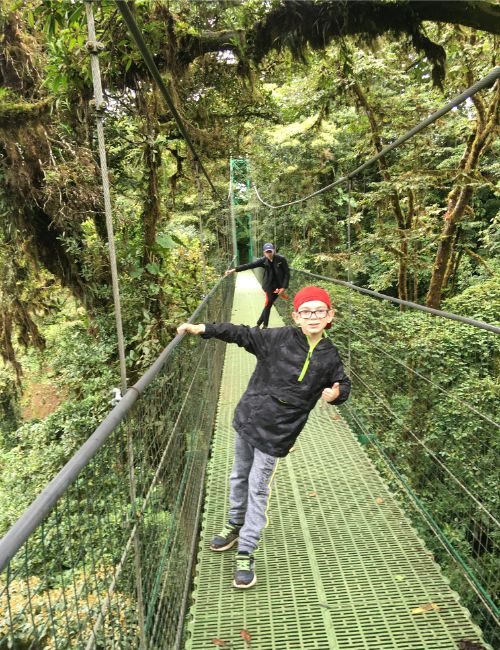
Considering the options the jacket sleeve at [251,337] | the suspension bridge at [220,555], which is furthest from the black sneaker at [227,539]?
the jacket sleeve at [251,337]

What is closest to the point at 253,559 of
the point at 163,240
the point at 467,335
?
the point at 163,240

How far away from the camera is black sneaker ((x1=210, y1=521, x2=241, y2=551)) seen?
1.79 meters

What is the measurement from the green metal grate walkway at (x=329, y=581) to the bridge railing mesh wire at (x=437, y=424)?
0.71 feet

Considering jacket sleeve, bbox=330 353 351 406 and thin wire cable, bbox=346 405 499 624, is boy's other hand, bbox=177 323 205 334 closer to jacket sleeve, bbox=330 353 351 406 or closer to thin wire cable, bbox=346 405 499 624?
jacket sleeve, bbox=330 353 351 406

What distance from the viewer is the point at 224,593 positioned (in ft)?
5.27

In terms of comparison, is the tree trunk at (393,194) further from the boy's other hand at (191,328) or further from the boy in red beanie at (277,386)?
the boy's other hand at (191,328)

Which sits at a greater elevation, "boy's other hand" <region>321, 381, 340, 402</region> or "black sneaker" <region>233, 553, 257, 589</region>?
"boy's other hand" <region>321, 381, 340, 402</region>

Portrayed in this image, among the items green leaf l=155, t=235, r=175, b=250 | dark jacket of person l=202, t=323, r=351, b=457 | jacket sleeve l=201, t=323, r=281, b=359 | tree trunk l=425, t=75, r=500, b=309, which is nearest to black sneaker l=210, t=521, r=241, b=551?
dark jacket of person l=202, t=323, r=351, b=457

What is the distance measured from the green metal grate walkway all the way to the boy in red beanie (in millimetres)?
124

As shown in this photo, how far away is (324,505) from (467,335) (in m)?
2.56

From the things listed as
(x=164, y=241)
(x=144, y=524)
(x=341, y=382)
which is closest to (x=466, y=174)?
(x=164, y=241)

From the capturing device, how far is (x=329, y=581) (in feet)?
5.39

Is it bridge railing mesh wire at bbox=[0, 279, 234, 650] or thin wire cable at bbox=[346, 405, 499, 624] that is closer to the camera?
bridge railing mesh wire at bbox=[0, 279, 234, 650]

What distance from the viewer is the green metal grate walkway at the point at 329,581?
143 centimetres
